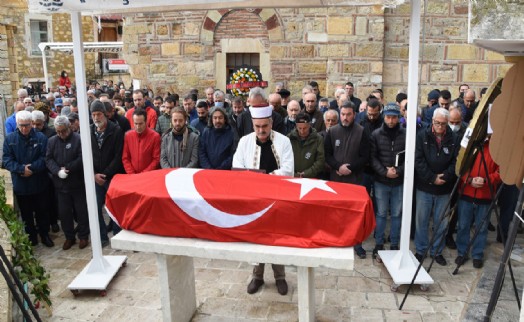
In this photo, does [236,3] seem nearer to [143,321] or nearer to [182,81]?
[143,321]

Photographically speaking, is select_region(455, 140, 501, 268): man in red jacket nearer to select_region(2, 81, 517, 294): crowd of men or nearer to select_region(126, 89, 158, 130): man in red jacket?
select_region(2, 81, 517, 294): crowd of men

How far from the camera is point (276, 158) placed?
476 centimetres

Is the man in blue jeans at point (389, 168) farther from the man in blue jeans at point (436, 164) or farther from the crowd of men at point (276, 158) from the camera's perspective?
the man in blue jeans at point (436, 164)

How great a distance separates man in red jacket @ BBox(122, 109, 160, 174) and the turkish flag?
191 cm

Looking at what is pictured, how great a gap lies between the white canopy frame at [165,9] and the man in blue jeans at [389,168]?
0.38m

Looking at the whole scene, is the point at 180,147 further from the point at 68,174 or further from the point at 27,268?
the point at 27,268

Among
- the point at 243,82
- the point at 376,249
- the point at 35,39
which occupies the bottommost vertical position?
the point at 376,249

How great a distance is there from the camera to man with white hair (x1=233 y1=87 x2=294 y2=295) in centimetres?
470

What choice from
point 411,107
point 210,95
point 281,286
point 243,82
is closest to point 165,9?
point 411,107

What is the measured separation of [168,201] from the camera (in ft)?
12.2

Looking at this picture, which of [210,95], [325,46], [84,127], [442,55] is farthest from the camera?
[442,55]

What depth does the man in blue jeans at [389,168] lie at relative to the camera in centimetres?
543

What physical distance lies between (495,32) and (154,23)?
9.65 metres

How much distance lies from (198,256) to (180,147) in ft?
7.69
